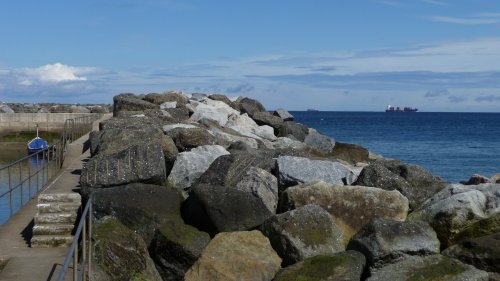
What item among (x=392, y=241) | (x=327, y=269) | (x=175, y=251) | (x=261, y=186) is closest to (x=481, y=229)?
(x=392, y=241)

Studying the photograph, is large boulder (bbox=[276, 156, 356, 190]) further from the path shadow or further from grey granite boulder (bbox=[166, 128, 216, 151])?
the path shadow

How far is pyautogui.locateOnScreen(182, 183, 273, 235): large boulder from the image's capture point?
9.64m

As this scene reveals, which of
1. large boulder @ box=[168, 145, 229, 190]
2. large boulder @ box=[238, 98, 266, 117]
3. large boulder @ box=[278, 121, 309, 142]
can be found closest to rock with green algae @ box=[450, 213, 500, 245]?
large boulder @ box=[168, 145, 229, 190]

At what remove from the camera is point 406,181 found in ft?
37.6

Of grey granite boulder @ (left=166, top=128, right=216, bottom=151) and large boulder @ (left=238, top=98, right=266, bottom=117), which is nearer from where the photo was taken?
grey granite boulder @ (left=166, top=128, right=216, bottom=151)

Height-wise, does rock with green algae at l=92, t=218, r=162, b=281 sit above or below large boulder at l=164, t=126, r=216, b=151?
below

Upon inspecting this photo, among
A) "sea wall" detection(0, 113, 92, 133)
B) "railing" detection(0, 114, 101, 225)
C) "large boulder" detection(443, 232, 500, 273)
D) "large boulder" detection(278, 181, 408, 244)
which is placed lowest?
"sea wall" detection(0, 113, 92, 133)

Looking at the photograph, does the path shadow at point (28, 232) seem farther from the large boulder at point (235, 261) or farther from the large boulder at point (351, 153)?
the large boulder at point (351, 153)

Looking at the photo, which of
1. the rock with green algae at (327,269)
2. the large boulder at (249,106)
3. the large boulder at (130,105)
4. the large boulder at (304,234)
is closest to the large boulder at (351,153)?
the large boulder at (249,106)

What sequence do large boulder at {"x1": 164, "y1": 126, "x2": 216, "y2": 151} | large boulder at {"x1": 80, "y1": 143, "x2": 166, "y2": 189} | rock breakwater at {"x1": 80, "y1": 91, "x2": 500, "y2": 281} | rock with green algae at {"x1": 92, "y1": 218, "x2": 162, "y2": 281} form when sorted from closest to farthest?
1. rock with green algae at {"x1": 92, "y1": 218, "x2": 162, "y2": 281}
2. rock breakwater at {"x1": 80, "y1": 91, "x2": 500, "y2": 281}
3. large boulder at {"x1": 80, "y1": 143, "x2": 166, "y2": 189}
4. large boulder at {"x1": 164, "y1": 126, "x2": 216, "y2": 151}

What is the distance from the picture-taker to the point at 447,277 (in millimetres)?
8188

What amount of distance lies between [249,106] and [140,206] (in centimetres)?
1866

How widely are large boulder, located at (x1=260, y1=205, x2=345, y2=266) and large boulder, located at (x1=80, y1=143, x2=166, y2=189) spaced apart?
2.37 metres

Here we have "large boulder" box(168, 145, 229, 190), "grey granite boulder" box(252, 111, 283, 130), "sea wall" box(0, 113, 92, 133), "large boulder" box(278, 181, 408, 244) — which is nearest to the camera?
"large boulder" box(278, 181, 408, 244)
